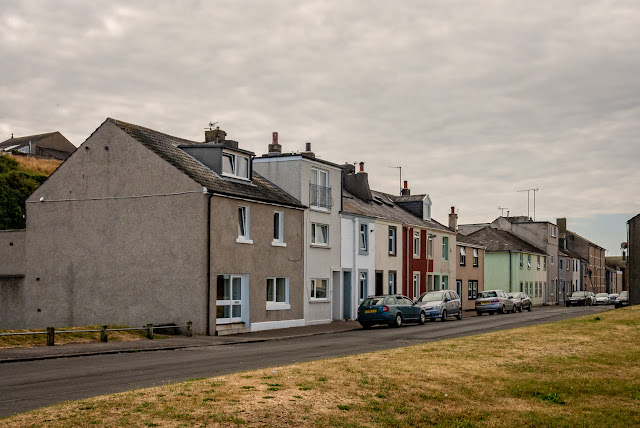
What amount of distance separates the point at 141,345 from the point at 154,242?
7.49 metres

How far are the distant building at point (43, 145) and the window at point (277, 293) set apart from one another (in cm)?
7543

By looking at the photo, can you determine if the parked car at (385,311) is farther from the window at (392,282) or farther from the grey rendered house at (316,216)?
the window at (392,282)

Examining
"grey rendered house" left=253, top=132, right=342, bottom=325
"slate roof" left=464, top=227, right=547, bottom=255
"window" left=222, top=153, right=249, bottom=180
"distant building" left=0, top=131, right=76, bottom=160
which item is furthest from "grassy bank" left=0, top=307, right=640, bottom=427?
"distant building" left=0, top=131, right=76, bottom=160

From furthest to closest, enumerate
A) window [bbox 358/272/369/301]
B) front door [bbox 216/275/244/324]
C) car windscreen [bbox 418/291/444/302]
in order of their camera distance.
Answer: window [bbox 358/272/369/301] → car windscreen [bbox 418/291/444/302] → front door [bbox 216/275/244/324]

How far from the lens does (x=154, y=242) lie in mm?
30891

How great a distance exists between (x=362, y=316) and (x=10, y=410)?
1014 inches

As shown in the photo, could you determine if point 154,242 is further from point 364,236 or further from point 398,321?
point 364,236

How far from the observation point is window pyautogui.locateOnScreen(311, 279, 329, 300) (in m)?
38.3

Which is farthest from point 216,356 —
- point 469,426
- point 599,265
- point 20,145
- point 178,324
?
point 599,265

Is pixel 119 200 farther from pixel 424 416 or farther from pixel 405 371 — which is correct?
pixel 424 416

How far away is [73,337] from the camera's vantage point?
2481 cm

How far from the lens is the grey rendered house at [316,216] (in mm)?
37531

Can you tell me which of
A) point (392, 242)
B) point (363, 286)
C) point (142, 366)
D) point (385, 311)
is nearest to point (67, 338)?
point (142, 366)

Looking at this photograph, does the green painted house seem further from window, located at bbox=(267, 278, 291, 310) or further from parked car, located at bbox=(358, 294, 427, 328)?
window, located at bbox=(267, 278, 291, 310)
